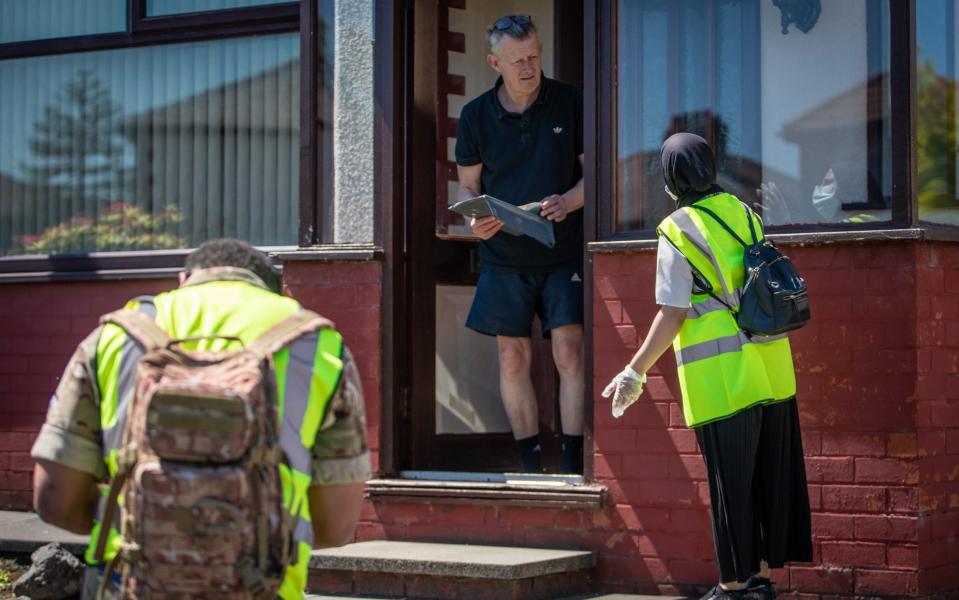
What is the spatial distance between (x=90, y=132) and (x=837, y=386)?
15.3 feet

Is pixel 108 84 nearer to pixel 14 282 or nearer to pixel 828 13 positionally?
pixel 14 282

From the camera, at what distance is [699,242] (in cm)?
537

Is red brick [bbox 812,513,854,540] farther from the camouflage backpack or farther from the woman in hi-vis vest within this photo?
the camouflage backpack

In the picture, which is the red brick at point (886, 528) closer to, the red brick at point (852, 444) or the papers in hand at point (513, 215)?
the red brick at point (852, 444)

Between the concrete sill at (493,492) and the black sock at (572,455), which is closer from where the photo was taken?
the concrete sill at (493,492)

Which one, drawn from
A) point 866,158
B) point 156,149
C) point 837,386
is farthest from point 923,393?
point 156,149

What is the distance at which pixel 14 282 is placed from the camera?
8188 millimetres

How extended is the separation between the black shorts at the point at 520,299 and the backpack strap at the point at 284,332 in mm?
3678

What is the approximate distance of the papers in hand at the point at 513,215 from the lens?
650 cm

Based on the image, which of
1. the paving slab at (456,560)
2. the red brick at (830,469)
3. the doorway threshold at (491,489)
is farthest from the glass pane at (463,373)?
the red brick at (830,469)

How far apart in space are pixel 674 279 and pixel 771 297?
1.25 feet

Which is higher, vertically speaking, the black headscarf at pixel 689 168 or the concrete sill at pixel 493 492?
the black headscarf at pixel 689 168

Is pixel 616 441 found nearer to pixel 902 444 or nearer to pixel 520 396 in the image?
pixel 520 396

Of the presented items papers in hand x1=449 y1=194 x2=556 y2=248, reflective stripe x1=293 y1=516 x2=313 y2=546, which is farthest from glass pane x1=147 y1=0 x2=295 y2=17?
reflective stripe x1=293 y1=516 x2=313 y2=546
